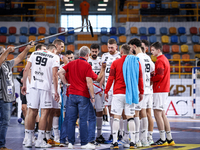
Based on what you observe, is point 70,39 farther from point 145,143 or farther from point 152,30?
point 145,143

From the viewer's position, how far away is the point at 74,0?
23.7 metres

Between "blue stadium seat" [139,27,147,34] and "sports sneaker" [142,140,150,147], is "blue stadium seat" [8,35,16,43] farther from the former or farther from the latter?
"sports sneaker" [142,140,150,147]

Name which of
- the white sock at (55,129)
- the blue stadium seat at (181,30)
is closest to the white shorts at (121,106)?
the white sock at (55,129)

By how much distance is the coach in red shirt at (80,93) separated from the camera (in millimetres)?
5375

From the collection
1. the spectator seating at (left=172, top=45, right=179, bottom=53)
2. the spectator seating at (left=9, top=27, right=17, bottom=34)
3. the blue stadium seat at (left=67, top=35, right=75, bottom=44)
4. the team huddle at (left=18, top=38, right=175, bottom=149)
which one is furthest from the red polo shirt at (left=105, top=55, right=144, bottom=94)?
the spectator seating at (left=9, top=27, right=17, bottom=34)

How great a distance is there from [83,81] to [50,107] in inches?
34.2

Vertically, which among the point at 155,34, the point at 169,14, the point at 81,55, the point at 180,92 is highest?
the point at 169,14

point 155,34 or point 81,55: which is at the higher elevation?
point 155,34

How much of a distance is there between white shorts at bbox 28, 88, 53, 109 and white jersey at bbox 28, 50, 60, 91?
0.30 feet

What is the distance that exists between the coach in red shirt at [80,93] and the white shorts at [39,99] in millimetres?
449

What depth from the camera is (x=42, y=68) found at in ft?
18.5

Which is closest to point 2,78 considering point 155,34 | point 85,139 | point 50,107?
point 50,107

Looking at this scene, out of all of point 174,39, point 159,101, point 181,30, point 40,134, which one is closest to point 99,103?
point 159,101

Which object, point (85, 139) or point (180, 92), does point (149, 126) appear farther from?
point (180, 92)
